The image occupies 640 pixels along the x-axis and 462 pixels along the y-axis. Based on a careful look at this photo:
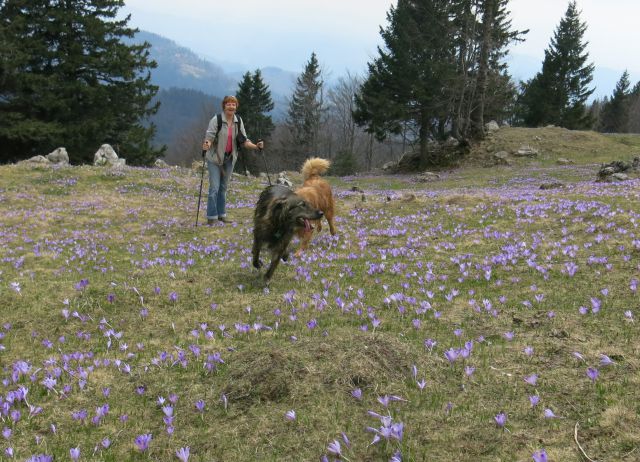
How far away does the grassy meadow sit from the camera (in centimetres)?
362

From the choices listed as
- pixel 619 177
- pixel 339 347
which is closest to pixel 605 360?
pixel 339 347

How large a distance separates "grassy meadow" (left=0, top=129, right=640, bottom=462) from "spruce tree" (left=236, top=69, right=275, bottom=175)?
5640cm

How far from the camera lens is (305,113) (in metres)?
72.9

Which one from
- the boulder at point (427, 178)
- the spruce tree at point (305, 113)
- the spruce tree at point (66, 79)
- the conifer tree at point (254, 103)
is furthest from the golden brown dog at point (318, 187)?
the spruce tree at point (305, 113)

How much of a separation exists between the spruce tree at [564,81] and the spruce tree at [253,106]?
39890mm

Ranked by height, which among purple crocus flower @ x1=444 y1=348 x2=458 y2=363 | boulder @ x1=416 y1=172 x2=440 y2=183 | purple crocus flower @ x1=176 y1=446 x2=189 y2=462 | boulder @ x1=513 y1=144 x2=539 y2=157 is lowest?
purple crocus flower @ x1=176 y1=446 x2=189 y2=462

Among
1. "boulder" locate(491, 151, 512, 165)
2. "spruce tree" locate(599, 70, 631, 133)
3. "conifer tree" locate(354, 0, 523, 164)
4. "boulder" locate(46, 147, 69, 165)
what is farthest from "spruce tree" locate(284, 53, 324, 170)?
"spruce tree" locate(599, 70, 631, 133)

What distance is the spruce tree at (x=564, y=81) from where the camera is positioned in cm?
5719

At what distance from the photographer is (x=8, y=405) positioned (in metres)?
4.26

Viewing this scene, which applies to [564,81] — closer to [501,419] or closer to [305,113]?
[305,113]

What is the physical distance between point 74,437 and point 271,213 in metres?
4.76

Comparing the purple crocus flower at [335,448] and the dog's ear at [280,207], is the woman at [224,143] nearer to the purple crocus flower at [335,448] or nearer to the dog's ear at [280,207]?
the dog's ear at [280,207]

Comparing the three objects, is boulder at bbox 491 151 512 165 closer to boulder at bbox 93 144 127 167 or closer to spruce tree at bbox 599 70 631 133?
boulder at bbox 93 144 127 167

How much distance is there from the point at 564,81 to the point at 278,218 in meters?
64.7
